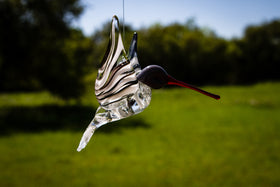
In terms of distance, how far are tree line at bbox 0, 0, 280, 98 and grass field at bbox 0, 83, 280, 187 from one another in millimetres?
981

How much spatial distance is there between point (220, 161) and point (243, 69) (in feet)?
23.4

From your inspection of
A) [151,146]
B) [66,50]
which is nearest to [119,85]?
[151,146]

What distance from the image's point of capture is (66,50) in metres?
7.64

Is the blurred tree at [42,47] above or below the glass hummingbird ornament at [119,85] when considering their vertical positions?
below

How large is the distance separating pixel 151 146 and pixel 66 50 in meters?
3.99

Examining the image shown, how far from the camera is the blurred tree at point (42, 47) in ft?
22.3

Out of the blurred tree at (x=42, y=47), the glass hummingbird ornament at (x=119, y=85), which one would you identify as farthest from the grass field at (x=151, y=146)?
the glass hummingbird ornament at (x=119, y=85)

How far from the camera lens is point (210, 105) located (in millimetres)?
8578

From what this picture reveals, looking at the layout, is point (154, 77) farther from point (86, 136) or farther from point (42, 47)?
point (42, 47)

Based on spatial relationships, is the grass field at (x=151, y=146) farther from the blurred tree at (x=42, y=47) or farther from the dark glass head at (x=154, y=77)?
the dark glass head at (x=154, y=77)

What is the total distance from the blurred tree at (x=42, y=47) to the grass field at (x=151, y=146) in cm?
95

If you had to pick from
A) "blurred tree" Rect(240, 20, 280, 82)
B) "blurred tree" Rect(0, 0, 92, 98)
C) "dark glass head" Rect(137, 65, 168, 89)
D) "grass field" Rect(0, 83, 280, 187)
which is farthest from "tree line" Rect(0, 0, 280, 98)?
"dark glass head" Rect(137, 65, 168, 89)

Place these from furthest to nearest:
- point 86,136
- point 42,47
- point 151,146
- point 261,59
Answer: point 261,59 < point 42,47 < point 151,146 < point 86,136

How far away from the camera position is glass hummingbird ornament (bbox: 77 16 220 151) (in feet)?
2.01
